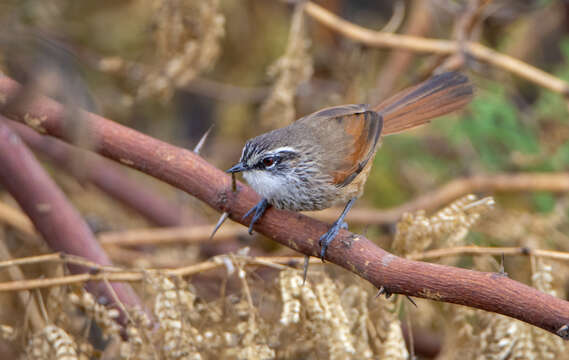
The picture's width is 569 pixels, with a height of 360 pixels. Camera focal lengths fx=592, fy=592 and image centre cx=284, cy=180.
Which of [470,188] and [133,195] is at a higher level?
[470,188]

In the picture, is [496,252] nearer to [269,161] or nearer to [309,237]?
[309,237]

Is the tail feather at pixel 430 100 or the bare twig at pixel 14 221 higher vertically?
the tail feather at pixel 430 100

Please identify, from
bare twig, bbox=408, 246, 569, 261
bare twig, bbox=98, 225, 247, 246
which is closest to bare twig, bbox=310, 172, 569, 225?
bare twig, bbox=98, 225, 247, 246

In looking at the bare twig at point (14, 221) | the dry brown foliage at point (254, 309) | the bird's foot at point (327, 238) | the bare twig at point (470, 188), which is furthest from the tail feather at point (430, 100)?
the bare twig at point (14, 221)

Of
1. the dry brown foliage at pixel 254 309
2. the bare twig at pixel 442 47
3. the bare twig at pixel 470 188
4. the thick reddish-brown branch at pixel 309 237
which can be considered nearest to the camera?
the thick reddish-brown branch at pixel 309 237

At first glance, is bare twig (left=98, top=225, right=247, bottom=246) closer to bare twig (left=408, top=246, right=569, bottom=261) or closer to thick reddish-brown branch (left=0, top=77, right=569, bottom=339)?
thick reddish-brown branch (left=0, top=77, right=569, bottom=339)

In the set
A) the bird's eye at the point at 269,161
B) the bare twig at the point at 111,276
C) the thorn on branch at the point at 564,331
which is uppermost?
the bird's eye at the point at 269,161

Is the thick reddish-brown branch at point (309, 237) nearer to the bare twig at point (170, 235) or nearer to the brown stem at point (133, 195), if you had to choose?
the bare twig at point (170, 235)

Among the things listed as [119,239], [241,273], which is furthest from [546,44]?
[241,273]

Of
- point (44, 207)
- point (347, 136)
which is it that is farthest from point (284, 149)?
point (44, 207)
